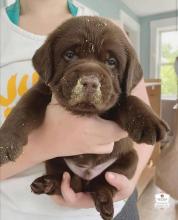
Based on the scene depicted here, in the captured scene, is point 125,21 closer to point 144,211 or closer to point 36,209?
point 144,211

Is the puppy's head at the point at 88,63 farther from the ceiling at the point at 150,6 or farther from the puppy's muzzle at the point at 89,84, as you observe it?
the ceiling at the point at 150,6

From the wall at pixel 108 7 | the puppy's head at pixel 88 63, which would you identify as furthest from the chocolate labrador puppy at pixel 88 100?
the wall at pixel 108 7

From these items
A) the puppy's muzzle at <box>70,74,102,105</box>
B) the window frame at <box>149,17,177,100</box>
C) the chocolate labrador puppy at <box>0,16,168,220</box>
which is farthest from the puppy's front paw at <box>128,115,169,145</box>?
the window frame at <box>149,17,177,100</box>

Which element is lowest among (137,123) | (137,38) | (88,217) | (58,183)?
(88,217)

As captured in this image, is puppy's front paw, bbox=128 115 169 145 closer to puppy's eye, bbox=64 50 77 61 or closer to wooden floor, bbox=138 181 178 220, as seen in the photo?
puppy's eye, bbox=64 50 77 61

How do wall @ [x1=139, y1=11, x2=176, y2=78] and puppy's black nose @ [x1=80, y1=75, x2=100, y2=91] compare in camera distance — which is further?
wall @ [x1=139, y1=11, x2=176, y2=78]

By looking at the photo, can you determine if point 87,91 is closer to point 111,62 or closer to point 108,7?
point 111,62

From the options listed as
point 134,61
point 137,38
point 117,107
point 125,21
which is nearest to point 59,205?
point 117,107

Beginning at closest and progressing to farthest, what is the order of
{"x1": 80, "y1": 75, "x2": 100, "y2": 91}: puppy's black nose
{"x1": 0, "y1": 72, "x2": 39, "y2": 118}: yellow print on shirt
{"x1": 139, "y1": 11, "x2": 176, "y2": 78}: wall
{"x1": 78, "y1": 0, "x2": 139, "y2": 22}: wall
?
{"x1": 80, "y1": 75, "x2": 100, "y2": 91}: puppy's black nose
{"x1": 0, "y1": 72, "x2": 39, "y2": 118}: yellow print on shirt
{"x1": 78, "y1": 0, "x2": 139, "y2": 22}: wall
{"x1": 139, "y1": 11, "x2": 176, "y2": 78}: wall
